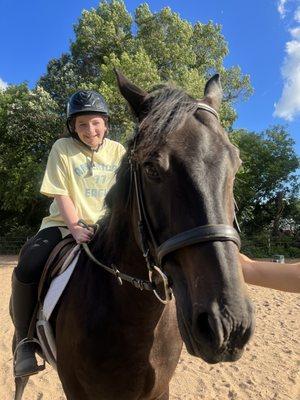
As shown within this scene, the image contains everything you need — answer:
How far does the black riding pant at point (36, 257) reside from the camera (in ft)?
10.4

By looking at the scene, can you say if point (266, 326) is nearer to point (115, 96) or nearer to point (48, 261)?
point (48, 261)

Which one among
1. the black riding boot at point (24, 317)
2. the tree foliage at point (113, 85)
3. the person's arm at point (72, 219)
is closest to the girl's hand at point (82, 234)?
the person's arm at point (72, 219)

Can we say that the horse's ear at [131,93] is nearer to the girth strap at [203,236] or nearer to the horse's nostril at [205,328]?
the girth strap at [203,236]

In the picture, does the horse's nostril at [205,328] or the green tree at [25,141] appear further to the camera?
the green tree at [25,141]

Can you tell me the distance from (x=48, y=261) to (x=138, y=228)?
1486 millimetres

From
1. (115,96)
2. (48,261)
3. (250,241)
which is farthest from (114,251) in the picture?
(250,241)

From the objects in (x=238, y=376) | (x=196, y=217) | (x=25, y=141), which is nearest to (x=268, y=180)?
(x=25, y=141)

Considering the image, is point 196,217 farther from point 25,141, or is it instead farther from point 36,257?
point 25,141

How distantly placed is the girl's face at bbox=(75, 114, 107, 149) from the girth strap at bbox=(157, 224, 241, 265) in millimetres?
1814

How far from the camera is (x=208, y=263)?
1.59 meters

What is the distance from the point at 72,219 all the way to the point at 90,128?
2.69 ft

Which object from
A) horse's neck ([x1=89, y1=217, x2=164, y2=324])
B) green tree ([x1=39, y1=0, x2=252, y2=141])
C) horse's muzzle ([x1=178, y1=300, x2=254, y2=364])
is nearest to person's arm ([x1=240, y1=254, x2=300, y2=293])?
horse's neck ([x1=89, y1=217, x2=164, y2=324])

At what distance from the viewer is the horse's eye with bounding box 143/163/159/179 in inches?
72.9

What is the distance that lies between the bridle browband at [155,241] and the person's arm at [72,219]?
0.43 metres
